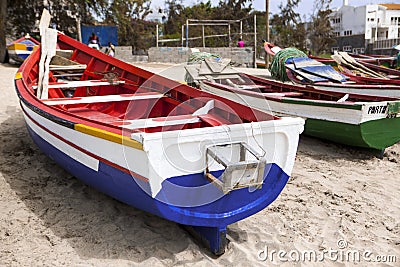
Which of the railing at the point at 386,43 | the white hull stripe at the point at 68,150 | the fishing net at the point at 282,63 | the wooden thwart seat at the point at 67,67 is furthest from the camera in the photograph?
the railing at the point at 386,43

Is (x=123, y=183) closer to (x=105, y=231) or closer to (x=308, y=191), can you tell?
(x=105, y=231)

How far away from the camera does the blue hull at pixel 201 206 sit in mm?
2594

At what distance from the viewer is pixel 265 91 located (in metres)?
6.79

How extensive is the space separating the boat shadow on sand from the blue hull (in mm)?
312

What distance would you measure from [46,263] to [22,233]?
0.46 metres

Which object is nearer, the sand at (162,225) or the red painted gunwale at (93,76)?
the sand at (162,225)

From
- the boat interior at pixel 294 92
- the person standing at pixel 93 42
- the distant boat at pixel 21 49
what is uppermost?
the person standing at pixel 93 42

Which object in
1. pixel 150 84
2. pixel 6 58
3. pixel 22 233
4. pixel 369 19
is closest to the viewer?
pixel 22 233

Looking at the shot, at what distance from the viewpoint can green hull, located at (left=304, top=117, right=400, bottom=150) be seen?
4824 mm

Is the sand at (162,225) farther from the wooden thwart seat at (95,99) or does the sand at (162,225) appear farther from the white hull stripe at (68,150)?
the wooden thwart seat at (95,99)

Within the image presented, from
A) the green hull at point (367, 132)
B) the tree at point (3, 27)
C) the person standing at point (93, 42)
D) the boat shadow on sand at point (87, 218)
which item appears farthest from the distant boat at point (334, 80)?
the tree at point (3, 27)

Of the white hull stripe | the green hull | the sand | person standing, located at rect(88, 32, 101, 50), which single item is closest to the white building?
person standing, located at rect(88, 32, 101, 50)

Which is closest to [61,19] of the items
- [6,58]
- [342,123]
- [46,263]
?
[6,58]

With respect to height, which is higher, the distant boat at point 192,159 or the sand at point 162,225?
the distant boat at point 192,159
